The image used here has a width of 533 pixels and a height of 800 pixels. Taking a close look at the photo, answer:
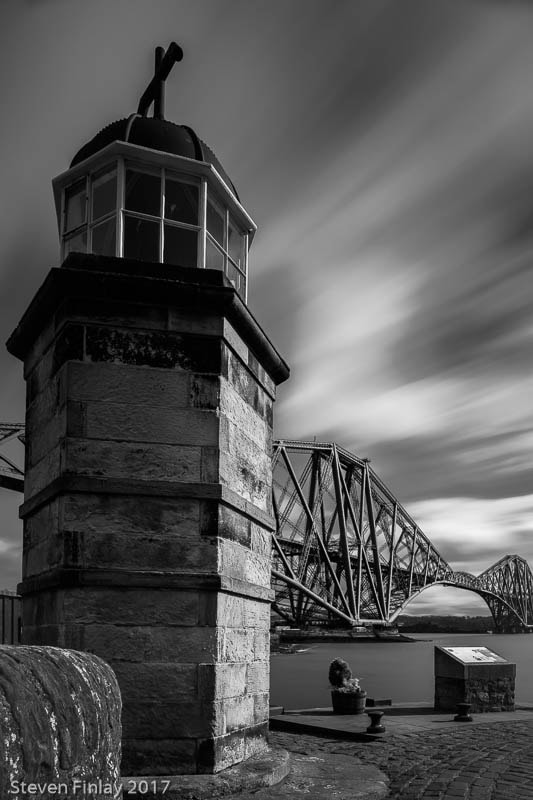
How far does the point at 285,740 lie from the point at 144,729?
208 inches

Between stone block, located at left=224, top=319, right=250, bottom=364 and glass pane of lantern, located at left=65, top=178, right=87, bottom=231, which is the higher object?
glass pane of lantern, located at left=65, top=178, right=87, bottom=231

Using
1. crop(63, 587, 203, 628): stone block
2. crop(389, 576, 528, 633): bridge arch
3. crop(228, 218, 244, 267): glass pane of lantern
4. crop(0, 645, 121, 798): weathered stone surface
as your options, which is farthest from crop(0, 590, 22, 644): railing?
crop(389, 576, 528, 633): bridge arch

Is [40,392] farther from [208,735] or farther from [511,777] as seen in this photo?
[511,777]

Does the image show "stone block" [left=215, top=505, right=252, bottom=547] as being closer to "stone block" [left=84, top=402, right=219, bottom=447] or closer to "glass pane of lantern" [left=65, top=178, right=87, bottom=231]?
"stone block" [left=84, top=402, right=219, bottom=447]

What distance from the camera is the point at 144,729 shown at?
6.46 meters

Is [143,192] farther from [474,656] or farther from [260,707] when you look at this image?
[474,656]

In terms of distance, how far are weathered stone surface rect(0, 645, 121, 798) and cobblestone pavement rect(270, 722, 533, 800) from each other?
4628 millimetres

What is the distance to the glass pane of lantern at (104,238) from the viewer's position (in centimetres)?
805

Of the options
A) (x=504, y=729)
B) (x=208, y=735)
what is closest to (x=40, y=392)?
(x=208, y=735)

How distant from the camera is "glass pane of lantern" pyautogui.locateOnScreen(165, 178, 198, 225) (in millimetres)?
8211

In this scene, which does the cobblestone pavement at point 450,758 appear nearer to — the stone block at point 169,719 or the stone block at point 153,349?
the stone block at point 169,719

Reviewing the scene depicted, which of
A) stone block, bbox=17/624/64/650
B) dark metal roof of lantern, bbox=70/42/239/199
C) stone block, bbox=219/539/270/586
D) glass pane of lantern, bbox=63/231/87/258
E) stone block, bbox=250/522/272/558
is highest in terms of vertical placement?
dark metal roof of lantern, bbox=70/42/239/199

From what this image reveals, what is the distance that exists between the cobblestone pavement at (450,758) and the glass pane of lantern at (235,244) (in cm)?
577

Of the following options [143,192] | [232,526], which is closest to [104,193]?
[143,192]
